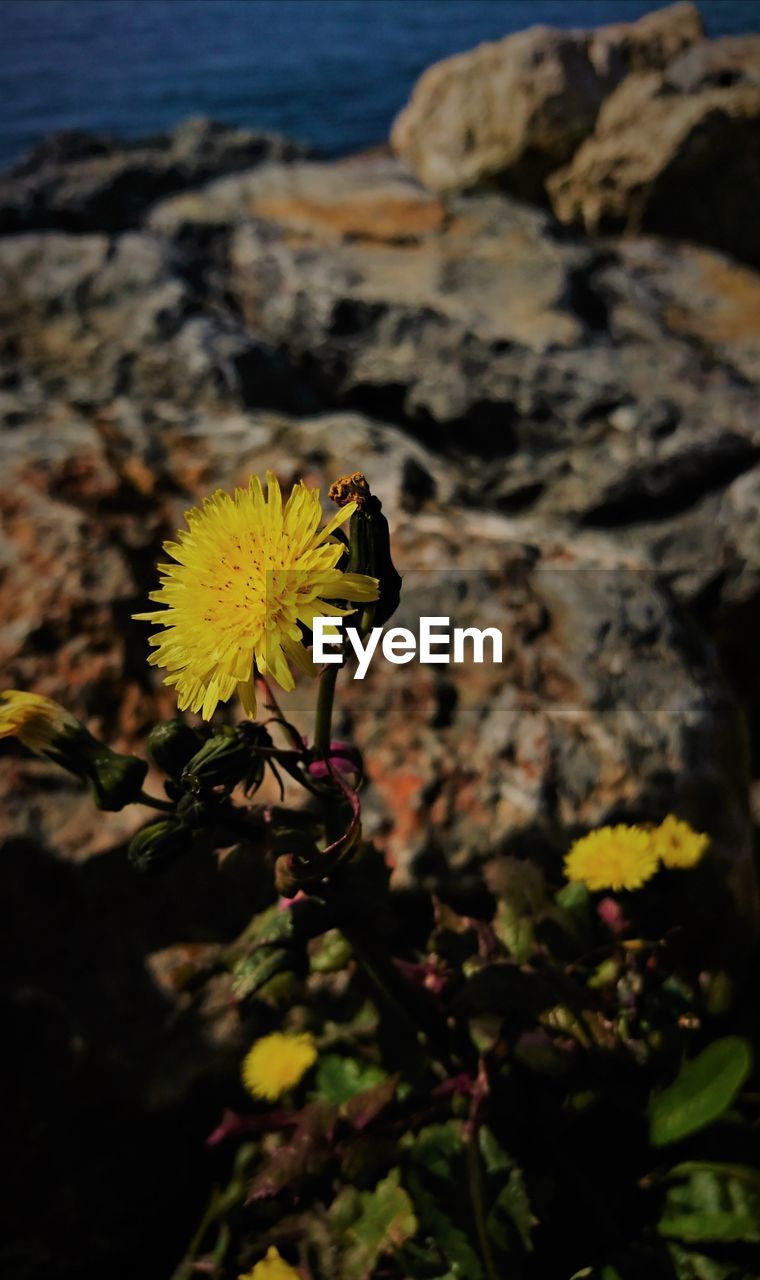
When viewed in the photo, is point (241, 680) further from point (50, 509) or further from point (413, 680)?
point (50, 509)

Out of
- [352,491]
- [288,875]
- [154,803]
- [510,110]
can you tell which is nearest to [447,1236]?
[288,875]

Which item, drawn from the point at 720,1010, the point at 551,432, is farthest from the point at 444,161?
the point at 720,1010

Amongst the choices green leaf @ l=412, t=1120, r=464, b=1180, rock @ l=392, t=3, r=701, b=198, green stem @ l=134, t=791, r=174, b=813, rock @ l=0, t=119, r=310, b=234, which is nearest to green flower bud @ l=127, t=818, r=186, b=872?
green stem @ l=134, t=791, r=174, b=813

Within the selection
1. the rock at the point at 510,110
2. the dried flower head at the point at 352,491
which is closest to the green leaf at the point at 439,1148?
the dried flower head at the point at 352,491

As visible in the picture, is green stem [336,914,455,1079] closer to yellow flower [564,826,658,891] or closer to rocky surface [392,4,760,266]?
yellow flower [564,826,658,891]

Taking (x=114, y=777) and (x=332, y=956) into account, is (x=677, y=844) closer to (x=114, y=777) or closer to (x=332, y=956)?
(x=332, y=956)

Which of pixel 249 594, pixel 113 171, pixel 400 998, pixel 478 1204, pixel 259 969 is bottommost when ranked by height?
pixel 478 1204

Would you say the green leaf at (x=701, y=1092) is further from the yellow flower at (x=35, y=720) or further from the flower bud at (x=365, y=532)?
the yellow flower at (x=35, y=720)
